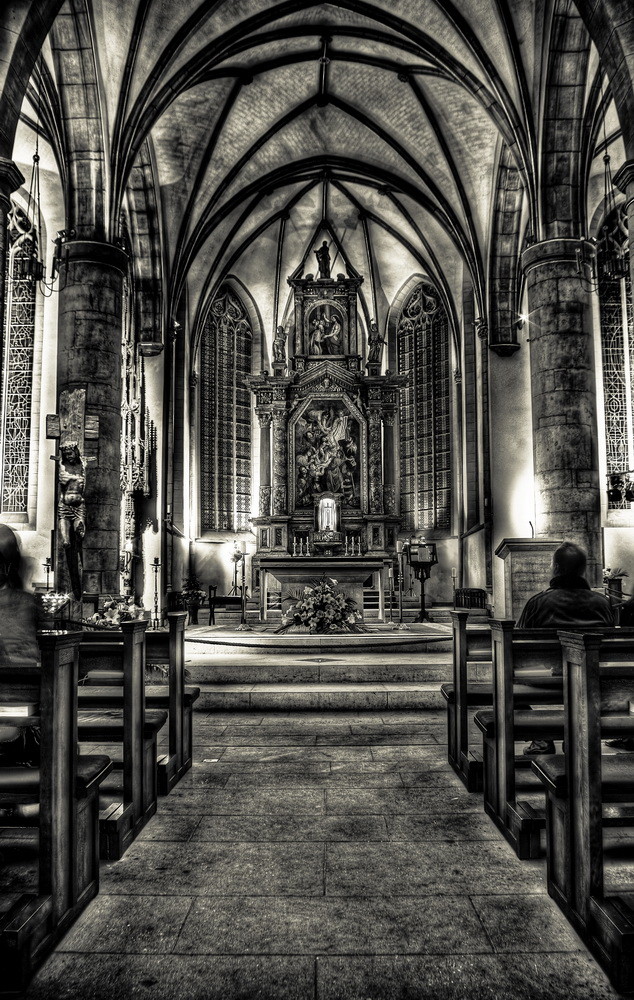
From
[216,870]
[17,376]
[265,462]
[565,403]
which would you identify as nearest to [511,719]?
[216,870]

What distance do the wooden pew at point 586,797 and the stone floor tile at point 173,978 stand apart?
41.0 inches

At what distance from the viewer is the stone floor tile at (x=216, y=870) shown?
312 centimetres

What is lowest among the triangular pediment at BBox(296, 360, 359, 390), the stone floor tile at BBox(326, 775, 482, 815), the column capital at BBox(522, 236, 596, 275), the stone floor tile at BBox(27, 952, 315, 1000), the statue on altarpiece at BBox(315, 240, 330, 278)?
the stone floor tile at BBox(326, 775, 482, 815)

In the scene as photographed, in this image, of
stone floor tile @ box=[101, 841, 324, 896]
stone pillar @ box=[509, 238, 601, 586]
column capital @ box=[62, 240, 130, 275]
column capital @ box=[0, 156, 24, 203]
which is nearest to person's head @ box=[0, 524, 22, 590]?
stone floor tile @ box=[101, 841, 324, 896]

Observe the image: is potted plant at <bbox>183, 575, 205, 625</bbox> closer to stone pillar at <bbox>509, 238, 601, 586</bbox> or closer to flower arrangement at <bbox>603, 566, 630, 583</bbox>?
stone pillar at <bbox>509, 238, 601, 586</bbox>

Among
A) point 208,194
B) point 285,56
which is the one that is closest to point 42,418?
point 208,194

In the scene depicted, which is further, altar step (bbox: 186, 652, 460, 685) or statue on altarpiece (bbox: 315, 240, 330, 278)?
statue on altarpiece (bbox: 315, 240, 330, 278)

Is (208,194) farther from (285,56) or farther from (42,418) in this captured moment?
(42,418)

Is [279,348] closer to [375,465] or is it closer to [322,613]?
[375,465]

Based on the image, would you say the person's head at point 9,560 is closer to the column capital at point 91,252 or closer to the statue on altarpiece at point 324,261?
the column capital at point 91,252

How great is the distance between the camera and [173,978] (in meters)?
2.43

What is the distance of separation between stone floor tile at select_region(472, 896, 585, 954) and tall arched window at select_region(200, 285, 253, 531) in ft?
59.4

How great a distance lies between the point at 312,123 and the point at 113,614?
14.5 meters

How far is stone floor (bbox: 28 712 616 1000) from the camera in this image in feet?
7.92
